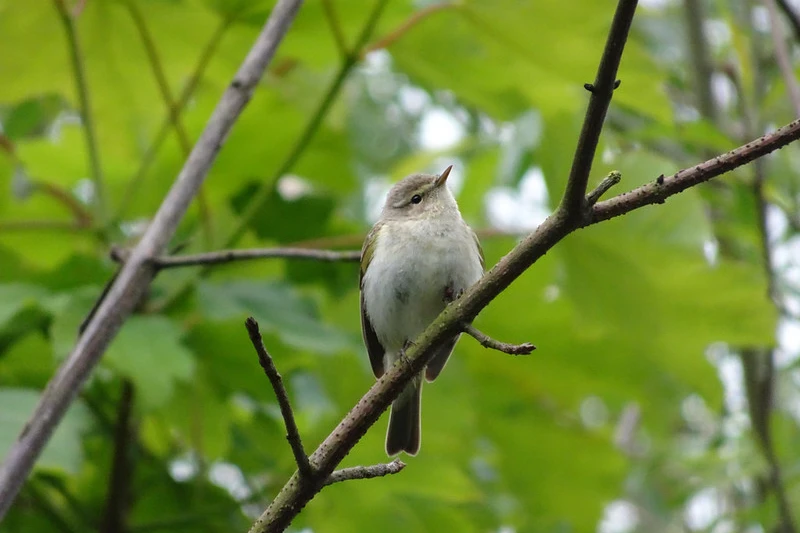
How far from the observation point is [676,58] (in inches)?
210

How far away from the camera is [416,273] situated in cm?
251

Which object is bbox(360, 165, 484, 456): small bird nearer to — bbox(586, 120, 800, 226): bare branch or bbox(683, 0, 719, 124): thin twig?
bbox(586, 120, 800, 226): bare branch

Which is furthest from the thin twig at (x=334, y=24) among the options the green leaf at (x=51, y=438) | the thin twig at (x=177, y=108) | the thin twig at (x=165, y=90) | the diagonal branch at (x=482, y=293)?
the diagonal branch at (x=482, y=293)

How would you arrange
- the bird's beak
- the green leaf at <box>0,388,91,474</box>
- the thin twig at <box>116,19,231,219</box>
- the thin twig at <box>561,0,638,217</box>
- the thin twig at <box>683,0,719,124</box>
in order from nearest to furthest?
the thin twig at <box>561,0,638,217</box> < the green leaf at <box>0,388,91,474</box> < the thin twig at <box>116,19,231,219</box> < the bird's beak < the thin twig at <box>683,0,719,124</box>

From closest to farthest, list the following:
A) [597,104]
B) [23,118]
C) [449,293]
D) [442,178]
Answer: [597,104] < [449,293] < [23,118] < [442,178]

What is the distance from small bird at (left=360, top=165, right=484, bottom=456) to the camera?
2479 millimetres

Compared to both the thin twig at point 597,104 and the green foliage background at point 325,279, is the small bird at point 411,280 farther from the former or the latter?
the thin twig at point 597,104

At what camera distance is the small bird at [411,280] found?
2.48 metres

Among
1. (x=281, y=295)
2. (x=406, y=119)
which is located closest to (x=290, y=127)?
(x=281, y=295)

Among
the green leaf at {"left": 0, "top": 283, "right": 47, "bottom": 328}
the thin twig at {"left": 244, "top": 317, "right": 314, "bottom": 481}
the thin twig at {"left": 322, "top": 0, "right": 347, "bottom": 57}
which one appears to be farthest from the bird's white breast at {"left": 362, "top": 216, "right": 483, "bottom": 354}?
the thin twig at {"left": 244, "top": 317, "right": 314, "bottom": 481}

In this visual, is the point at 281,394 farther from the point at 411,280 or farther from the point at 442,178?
the point at 442,178

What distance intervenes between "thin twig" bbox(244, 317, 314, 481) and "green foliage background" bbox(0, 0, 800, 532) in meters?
0.78

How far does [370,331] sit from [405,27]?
935mm

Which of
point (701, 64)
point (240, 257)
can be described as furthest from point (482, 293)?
point (701, 64)
